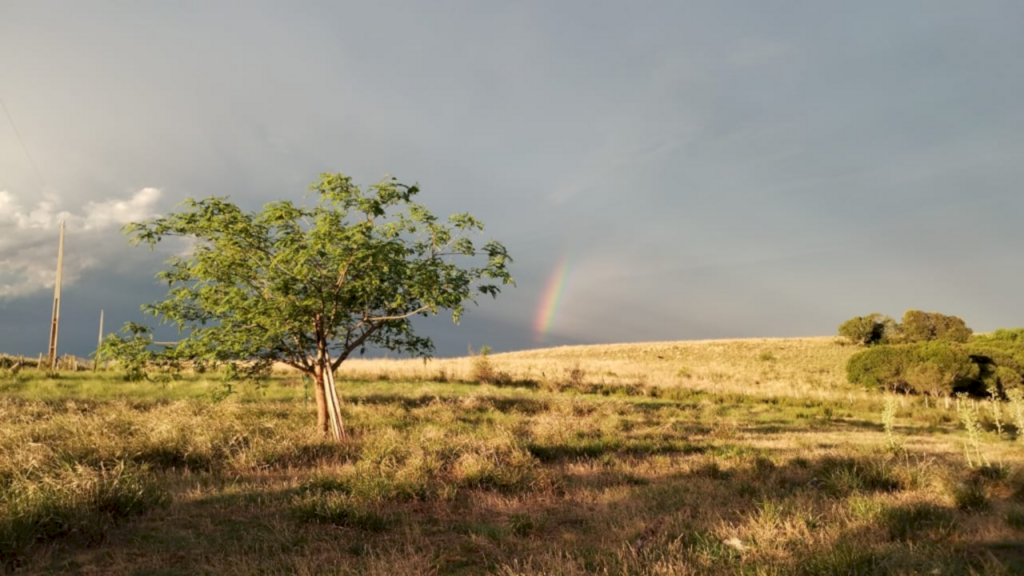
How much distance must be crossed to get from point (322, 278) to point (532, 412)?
11.0 meters

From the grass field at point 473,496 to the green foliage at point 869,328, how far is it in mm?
56651

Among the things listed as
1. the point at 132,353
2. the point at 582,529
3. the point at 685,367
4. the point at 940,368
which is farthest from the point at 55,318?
the point at 940,368

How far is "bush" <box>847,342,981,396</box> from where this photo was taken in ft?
119

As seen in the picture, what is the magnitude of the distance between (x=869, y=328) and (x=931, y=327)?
7440 mm

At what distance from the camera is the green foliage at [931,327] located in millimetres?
58938

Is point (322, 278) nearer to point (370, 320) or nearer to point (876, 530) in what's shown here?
point (370, 320)

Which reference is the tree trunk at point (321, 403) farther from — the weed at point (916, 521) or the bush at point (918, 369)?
the bush at point (918, 369)

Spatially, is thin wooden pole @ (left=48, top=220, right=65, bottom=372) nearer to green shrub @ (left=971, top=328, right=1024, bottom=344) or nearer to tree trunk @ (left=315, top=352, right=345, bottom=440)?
tree trunk @ (left=315, top=352, right=345, bottom=440)

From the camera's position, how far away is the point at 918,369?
121ft

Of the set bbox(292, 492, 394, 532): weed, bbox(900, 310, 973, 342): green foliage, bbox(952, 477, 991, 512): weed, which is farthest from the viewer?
bbox(900, 310, 973, 342): green foliage

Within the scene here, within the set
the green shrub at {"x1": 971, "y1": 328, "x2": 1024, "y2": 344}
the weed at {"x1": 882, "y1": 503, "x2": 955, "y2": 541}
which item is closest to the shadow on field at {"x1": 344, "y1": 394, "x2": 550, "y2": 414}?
the weed at {"x1": 882, "y1": 503, "x2": 955, "y2": 541}

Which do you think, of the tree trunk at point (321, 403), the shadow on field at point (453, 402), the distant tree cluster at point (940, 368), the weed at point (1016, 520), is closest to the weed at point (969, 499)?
the weed at point (1016, 520)

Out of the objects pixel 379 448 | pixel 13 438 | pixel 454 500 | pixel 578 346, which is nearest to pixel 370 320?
pixel 379 448

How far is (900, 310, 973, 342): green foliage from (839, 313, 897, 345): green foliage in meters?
3.17
